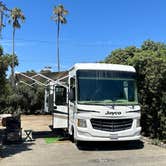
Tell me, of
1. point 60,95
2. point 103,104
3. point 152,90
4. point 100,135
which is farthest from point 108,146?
point 60,95

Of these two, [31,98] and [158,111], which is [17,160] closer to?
[158,111]


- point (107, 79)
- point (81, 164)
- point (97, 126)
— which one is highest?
point (107, 79)

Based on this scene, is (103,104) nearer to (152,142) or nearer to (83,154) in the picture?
(83,154)

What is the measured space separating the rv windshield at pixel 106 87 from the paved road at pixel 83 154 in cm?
172

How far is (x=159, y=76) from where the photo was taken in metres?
17.0

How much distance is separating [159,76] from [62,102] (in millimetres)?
4499

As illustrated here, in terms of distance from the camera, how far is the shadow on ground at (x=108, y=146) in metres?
16.0

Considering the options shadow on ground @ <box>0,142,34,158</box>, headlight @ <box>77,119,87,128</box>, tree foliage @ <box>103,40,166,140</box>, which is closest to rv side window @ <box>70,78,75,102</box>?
headlight @ <box>77,119,87,128</box>

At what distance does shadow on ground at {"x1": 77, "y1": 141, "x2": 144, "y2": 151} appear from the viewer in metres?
16.0

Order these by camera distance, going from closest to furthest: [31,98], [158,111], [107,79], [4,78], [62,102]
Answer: [107,79] → [158,111] → [62,102] → [4,78] → [31,98]

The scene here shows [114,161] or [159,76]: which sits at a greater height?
[159,76]

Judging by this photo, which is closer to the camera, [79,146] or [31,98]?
[79,146]

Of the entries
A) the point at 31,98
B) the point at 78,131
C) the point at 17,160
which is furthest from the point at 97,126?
the point at 31,98

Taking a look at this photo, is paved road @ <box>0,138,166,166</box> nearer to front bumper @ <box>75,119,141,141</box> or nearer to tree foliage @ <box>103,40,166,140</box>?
front bumper @ <box>75,119,141,141</box>
